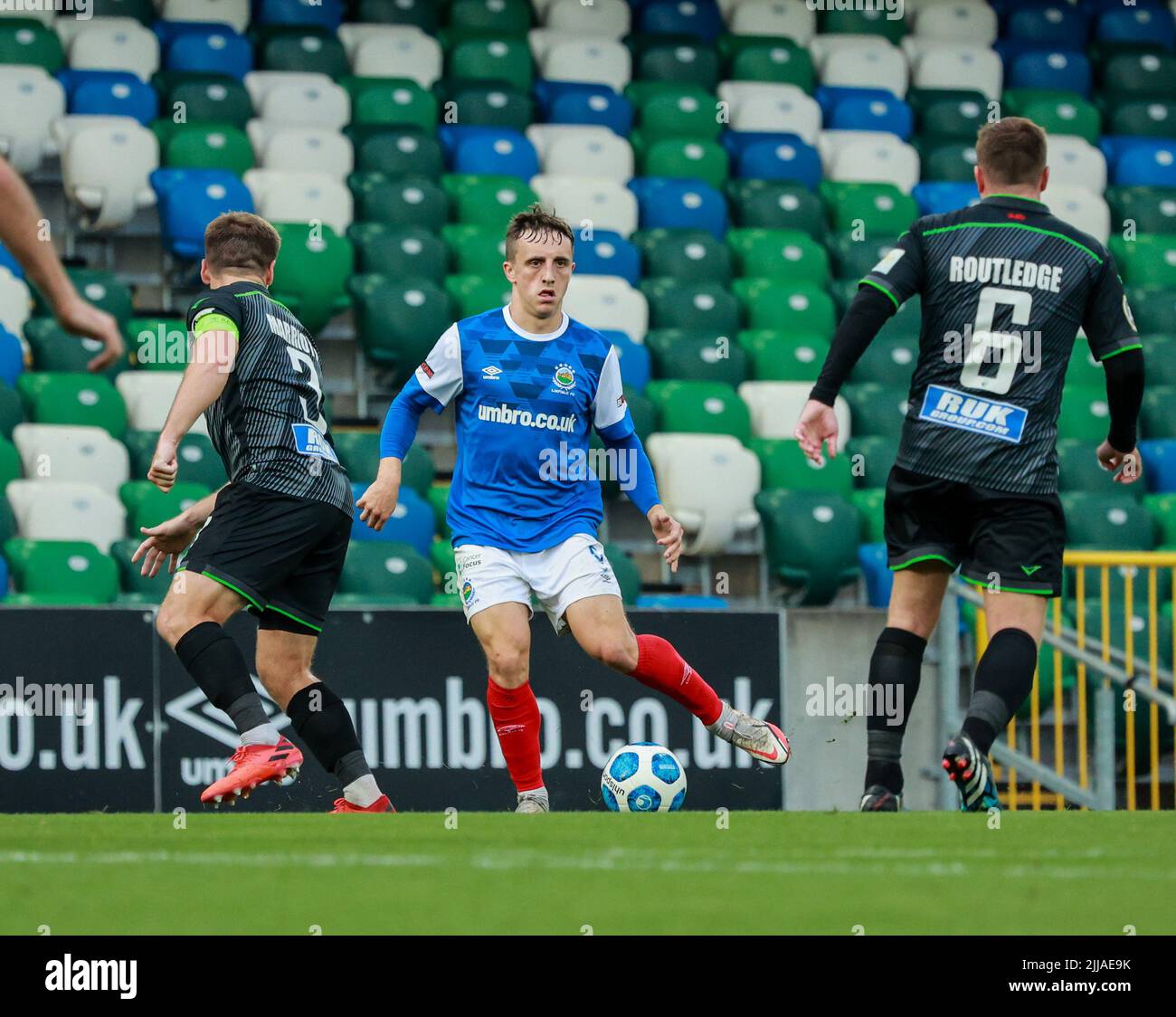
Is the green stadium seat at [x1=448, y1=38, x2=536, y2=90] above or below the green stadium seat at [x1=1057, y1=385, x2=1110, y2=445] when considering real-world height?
above

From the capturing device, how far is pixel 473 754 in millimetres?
7785

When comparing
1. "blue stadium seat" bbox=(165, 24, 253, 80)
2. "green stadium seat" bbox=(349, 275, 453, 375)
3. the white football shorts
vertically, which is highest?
"blue stadium seat" bbox=(165, 24, 253, 80)

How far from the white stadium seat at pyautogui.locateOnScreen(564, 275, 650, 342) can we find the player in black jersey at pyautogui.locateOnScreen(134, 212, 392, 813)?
4.14 meters

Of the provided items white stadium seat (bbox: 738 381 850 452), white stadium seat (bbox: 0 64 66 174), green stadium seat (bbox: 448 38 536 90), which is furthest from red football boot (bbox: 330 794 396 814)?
green stadium seat (bbox: 448 38 536 90)

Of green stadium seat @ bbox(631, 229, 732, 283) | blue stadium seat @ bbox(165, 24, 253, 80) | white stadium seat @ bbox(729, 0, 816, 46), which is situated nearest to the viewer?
green stadium seat @ bbox(631, 229, 732, 283)

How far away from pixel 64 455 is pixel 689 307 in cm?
356

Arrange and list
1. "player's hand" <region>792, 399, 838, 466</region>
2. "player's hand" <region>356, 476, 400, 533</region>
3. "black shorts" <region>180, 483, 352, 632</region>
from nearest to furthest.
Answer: "player's hand" <region>792, 399, 838, 466</region> < "player's hand" <region>356, 476, 400, 533</region> < "black shorts" <region>180, 483, 352, 632</region>

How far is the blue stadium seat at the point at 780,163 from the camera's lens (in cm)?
1221

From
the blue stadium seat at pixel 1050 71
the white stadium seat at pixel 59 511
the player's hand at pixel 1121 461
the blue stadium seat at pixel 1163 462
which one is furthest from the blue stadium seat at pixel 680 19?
the player's hand at pixel 1121 461

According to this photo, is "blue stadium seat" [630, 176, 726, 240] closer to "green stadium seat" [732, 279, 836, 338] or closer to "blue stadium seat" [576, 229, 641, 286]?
"blue stadium seat" [576, 229, 641, 286]

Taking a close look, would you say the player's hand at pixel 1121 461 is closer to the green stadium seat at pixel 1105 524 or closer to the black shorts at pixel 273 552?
the black shorts at pixel 273 552

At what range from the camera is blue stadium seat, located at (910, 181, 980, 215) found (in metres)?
12.1

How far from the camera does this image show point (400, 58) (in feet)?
40.0

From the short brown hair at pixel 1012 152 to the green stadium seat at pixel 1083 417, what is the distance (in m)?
5.34
